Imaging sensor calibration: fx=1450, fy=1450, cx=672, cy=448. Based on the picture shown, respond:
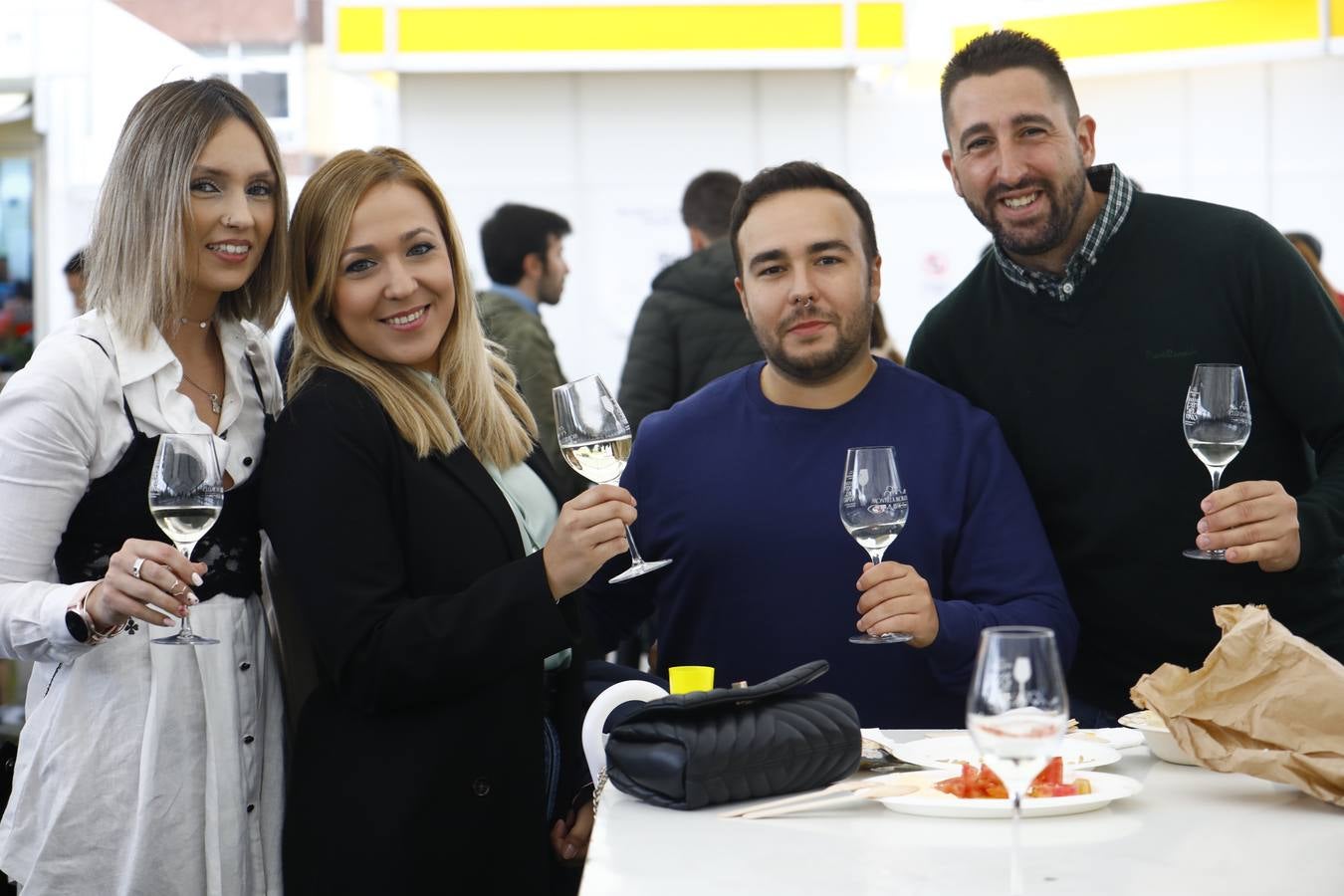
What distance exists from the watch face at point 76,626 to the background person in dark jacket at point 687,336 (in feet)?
9.04

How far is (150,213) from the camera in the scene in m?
2.26

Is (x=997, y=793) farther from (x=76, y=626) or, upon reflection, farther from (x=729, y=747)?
(x=76, y=626)

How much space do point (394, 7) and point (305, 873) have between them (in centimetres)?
683

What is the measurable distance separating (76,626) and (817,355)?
1360 millimetres

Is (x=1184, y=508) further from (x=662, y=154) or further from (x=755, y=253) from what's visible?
(x=662, y=154)

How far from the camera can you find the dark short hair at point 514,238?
5.70 m

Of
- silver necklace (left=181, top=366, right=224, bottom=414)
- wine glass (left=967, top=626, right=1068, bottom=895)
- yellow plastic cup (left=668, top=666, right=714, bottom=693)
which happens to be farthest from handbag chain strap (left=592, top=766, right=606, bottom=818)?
silver necklace (left=181, top=366, right=224, bottom=414)

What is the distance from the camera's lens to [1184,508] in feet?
8.78

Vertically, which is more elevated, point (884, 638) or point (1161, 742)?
point (884, 638)

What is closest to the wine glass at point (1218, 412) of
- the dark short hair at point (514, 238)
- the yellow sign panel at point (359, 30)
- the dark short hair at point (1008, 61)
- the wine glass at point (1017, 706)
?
the dark short hair at point (1008, 61)

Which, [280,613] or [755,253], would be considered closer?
[280,613]

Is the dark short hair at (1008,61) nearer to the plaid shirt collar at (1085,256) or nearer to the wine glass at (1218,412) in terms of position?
the plaid shirt collar at (1085,256)

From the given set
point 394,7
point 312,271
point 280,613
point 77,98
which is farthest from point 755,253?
point 77,98

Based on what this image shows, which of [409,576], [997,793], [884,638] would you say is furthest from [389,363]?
[997,793]
